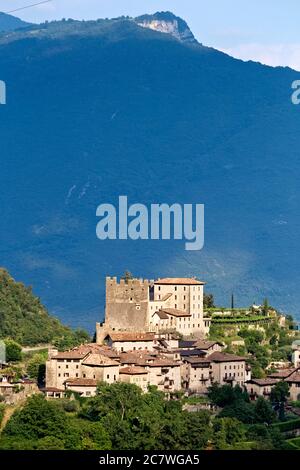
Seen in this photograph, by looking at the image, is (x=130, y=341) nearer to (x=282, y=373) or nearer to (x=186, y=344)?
(x=186, y=344)

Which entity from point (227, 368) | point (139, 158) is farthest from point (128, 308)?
point (139, 158)

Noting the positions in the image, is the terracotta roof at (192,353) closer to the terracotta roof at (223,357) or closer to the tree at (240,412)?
the terracotta roof at (223,357)

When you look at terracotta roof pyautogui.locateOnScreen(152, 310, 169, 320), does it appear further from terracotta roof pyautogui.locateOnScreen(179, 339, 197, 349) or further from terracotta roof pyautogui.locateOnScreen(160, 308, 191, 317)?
terracotta roof pyautogui.locateOnScreen(179, 339, 197, 349)

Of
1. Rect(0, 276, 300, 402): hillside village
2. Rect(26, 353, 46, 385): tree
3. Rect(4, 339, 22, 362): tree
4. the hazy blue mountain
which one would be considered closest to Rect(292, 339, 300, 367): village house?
Rect(0, 276, 300, 402): hillside village

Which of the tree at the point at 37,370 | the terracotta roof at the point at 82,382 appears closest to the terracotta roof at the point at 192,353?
the tree at the point at 37,370

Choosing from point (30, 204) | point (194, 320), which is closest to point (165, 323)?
point (194, 320)

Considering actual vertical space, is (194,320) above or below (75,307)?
below

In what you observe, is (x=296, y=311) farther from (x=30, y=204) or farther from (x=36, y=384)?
(x=36, y=384)
